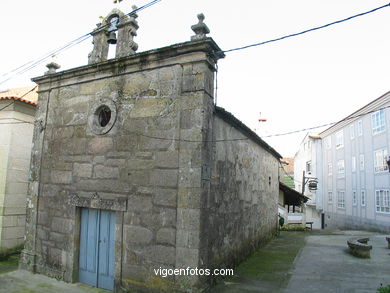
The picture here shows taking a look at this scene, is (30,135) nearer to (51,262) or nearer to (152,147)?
(51,262)

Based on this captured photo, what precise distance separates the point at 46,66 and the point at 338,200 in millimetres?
24459

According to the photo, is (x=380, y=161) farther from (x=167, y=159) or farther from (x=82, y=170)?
(x=82, y=170)

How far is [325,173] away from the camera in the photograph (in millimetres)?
27531

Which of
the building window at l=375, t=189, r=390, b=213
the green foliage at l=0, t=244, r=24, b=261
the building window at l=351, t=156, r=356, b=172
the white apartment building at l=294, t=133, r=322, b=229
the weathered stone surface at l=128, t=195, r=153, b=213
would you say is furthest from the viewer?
the white apartment building at l=294, t=133, r=322, b=229

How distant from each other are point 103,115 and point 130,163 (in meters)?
1.48

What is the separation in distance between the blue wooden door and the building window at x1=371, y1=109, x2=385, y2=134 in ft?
60.8

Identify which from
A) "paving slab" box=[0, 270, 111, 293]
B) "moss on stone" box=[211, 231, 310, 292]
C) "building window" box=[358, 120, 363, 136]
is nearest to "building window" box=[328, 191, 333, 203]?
"building window" box=[358, 120, 363, 136]

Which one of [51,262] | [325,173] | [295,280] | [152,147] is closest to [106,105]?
[152,147]

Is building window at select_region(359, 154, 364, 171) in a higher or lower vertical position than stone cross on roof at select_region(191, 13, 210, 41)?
lower

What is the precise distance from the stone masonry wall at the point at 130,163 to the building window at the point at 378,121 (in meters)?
17.3

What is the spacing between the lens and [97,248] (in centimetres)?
626

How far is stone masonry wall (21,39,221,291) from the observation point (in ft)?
17.4

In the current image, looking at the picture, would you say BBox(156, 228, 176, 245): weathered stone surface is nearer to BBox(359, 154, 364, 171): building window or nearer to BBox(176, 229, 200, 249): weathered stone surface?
BBox(176, 229, 200, 249): weathered stone surface

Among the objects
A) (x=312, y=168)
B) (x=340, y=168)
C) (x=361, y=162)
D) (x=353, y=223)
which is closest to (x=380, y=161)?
(x=361, y=162)
